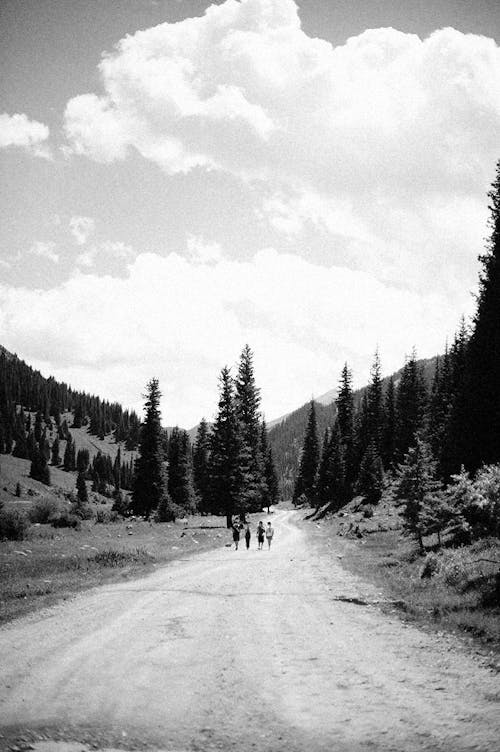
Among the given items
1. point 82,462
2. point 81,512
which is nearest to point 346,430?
point 81,512

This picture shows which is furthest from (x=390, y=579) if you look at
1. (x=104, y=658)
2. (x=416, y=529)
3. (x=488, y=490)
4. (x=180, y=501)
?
(x=180, y=501)

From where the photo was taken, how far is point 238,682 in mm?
6539

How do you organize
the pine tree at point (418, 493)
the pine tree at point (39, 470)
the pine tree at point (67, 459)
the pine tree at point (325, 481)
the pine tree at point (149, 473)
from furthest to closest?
the pine tree at point (67, 459)
the pine tree at point (39, 470)
the pine tree at point (325, 481)
the pine tree at point (149, 473)
the pine tree at point (418, 493)

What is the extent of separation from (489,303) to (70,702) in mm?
25066

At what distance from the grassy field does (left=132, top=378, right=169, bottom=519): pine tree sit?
30157 millimetres

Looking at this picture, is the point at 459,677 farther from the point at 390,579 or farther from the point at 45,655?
the point at 390,579

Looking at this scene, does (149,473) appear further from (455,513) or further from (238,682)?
(238,682)

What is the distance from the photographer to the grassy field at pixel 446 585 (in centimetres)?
938

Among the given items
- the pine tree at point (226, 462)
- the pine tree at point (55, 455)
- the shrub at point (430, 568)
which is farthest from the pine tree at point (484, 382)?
the pine tree at point (55, 455)

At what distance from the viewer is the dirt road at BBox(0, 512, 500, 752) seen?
505 cm

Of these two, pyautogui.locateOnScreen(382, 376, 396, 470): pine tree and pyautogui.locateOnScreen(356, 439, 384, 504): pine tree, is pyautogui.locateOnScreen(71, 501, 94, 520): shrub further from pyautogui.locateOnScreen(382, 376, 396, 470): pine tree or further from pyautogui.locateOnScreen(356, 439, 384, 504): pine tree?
pyautogui.locateOnScreen(382, 376, 396, 470): pine tree

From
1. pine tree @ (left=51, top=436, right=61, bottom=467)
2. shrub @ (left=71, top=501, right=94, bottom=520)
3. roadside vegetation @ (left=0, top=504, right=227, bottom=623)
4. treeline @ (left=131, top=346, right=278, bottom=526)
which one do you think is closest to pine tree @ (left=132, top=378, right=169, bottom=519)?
treeline @ (left=131, top=346, right=278, bottom=526)

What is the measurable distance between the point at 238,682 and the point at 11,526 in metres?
24.6

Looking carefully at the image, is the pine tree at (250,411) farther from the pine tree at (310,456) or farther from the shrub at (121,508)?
the pine tree at (310,456)
